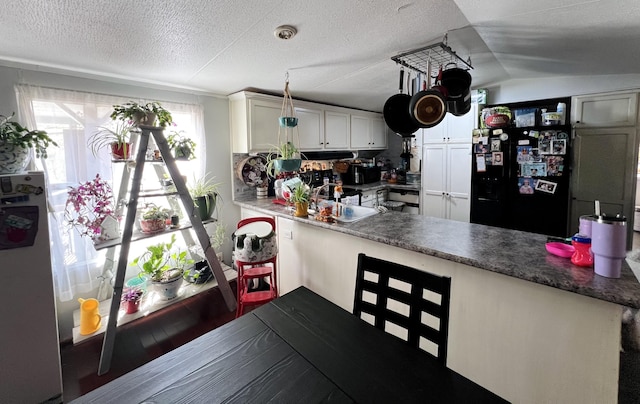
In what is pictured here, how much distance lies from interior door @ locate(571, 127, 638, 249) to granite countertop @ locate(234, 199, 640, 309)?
1954 millimetres

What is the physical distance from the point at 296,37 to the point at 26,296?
2171 millimetres

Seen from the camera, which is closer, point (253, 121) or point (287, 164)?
A: point (287, 164)

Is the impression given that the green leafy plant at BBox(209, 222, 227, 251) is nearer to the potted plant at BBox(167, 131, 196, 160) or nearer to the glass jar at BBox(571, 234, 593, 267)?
the potted plant at BBox(167, 131, 196, 160)

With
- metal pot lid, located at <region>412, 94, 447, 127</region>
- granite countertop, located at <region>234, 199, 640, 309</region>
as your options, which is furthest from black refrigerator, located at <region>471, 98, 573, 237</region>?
metal pot lid, located at <region>412, 94, 447, 127</region>

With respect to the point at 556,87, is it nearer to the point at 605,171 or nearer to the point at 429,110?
the point at 605,171

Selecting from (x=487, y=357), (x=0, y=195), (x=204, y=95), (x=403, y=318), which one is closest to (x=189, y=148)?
(x=204, y=95)

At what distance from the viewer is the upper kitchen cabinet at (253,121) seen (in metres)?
2.88

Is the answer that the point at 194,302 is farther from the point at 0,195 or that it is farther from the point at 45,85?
the point at 45,85

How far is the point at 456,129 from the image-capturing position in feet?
11.7

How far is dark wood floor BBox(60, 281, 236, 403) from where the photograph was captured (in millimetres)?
1833

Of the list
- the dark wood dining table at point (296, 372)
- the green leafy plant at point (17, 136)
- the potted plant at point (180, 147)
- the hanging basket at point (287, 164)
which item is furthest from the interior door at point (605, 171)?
the green leafy plant at point (17, 136)

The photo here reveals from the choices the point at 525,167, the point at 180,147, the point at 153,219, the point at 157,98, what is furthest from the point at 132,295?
the point at 525,167

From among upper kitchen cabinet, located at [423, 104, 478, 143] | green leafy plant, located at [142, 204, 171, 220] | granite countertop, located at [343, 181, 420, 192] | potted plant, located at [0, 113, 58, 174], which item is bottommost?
green leafy plant, located at [142, 204, 171, 220]

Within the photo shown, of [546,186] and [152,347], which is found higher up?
[546,186]
